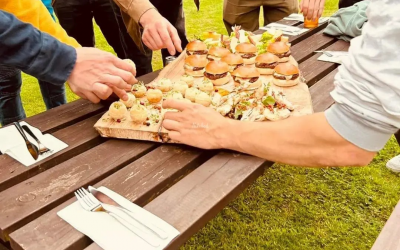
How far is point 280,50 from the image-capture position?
255 centimetres

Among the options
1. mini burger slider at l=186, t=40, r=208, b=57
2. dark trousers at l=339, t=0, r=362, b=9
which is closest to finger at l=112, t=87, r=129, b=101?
mini burger slider at l=186, t=40, r=208, b=57

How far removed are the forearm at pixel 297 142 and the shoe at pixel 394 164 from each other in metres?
2.09

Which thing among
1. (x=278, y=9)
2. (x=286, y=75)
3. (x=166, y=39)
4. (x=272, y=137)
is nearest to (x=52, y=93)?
(x=166, y=39)

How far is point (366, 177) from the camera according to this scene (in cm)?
316

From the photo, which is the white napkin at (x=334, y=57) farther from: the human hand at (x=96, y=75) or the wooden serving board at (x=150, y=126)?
the human hand at (x=96, y=75)

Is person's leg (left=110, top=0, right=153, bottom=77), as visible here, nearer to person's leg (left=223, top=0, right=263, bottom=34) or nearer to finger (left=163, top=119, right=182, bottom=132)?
person's leg (left=223, top=0, right=263, bottom=34)

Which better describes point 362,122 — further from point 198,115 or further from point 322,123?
point 198,115

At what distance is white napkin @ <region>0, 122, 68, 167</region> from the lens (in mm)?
1641

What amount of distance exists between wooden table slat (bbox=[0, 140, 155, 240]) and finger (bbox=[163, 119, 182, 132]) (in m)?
0.13

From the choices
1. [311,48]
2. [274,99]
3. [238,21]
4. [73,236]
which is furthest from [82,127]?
[238,21]

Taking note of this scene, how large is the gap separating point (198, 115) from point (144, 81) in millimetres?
868

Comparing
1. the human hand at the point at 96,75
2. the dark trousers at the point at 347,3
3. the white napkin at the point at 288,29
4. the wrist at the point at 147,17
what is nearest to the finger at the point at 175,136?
the human hand at the point at 96,75

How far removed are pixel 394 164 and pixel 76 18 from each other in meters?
2.86

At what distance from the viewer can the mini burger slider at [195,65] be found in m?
2.49
